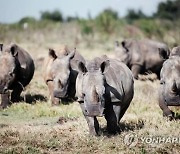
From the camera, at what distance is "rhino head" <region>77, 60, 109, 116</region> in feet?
26.7

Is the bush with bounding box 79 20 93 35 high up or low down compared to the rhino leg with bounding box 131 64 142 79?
up

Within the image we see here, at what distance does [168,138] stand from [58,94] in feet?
14.6

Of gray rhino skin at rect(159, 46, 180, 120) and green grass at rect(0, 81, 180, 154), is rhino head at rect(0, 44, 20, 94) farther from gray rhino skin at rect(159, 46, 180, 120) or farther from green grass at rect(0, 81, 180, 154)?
gray rhino skin at rect(159, 46, 180, 120)

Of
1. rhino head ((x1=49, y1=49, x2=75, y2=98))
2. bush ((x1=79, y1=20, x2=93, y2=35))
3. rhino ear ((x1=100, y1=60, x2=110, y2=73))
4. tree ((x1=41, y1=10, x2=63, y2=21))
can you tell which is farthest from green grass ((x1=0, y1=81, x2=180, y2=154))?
tree ((x1=41, y1=10, x2=63, y2=21))

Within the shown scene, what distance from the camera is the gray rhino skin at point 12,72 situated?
12.4m

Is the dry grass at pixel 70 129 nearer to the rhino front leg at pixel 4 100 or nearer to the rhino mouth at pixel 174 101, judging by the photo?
the rhino front leg at pixel 4 100

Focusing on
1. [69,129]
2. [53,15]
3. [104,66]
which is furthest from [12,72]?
[53,15]

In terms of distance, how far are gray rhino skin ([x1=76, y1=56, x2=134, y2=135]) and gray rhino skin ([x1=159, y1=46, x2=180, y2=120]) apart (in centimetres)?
108

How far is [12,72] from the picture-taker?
12.5m

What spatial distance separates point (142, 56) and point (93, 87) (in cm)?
1068

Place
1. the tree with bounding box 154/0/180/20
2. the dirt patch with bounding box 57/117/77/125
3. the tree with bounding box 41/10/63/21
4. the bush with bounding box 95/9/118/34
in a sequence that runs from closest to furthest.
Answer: the dirt patch with bounding box 57/117/77/125 → the bush with bounding box 95/9/118/34 → the tree with bounding box 154/0/180/20 → the tree with bounding box 41/10/63/21

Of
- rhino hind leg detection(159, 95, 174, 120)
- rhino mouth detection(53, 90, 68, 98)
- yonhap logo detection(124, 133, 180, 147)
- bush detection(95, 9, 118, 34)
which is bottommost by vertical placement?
yonhap logo detection(124, 133, 180, 147)

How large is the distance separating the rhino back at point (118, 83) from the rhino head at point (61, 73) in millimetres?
3182

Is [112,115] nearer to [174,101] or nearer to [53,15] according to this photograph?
[174,101]
